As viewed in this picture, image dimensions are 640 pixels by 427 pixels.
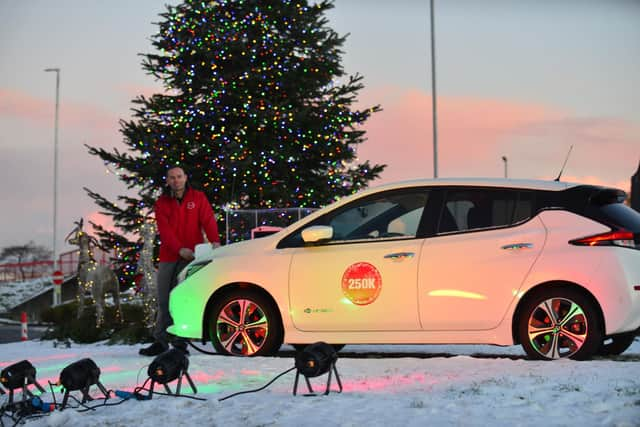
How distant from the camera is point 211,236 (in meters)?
10.2

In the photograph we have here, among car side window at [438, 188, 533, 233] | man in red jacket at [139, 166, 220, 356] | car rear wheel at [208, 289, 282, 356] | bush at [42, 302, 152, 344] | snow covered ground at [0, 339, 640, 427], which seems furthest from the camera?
bush at [42, 302, 152, 344]

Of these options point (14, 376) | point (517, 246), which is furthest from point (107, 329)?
point (517, 246)

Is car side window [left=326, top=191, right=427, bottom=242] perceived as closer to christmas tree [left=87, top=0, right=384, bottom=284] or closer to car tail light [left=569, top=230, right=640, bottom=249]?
car tail light [left=569, top=230, right=640, bottom=249]

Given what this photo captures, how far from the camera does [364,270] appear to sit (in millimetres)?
8555

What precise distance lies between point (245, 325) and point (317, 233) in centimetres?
121

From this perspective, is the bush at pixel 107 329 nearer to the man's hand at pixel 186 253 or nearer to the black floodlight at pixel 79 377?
the man's hand at pixel 186 253

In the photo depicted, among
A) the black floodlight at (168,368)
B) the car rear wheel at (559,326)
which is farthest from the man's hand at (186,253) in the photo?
the car rear wheel at (559,326)

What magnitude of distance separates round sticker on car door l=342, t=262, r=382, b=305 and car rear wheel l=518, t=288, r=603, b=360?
4.46 ft

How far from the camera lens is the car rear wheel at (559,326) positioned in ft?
25.9

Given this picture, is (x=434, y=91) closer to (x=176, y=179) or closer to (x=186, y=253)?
(x=176, y=179)

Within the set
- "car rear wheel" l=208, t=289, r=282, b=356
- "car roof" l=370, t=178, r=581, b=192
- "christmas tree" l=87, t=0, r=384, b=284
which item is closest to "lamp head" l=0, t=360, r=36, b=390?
"car rear wheel" l=208, t=289, r=282, b=356

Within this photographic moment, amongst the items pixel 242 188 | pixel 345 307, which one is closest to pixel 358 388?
pixel 345 307

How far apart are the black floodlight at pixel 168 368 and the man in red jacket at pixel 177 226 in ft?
10.8

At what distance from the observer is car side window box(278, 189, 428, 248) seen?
8.61m
